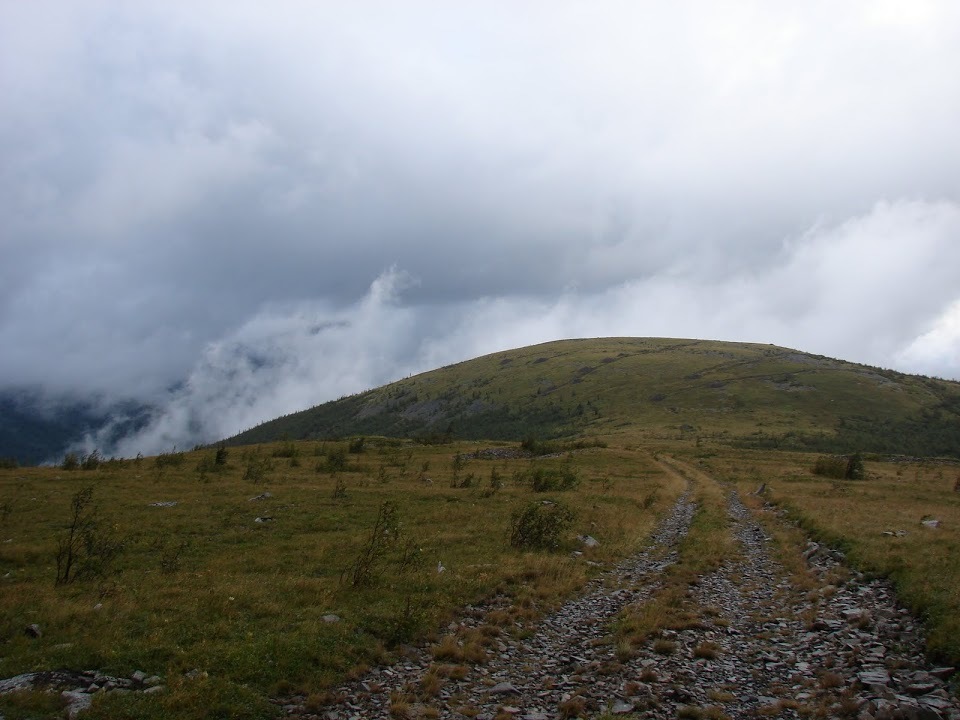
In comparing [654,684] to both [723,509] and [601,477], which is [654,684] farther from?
[601,477]

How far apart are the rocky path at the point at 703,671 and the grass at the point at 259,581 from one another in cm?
99

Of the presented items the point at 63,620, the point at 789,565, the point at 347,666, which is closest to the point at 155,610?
the point at 63,620

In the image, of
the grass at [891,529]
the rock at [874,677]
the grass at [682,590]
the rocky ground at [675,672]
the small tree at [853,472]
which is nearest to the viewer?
the rocky ground at [675,672]

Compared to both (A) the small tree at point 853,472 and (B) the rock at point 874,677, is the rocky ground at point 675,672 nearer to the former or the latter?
(B) the rock at point 874,677

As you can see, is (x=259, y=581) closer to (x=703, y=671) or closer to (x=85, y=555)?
(x=85, y=555)

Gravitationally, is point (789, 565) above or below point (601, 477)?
below

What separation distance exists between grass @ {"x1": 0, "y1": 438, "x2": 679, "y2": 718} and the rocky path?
0.99m

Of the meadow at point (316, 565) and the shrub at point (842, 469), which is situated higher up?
the shrub at point (842, 469)

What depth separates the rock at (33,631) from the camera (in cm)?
1241

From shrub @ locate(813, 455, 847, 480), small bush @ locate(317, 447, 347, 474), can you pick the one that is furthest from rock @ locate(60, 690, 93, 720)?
shrub @ locate(813, 455, 847, 480)

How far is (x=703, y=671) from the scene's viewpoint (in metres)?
11.8

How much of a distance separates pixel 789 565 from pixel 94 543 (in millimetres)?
26395

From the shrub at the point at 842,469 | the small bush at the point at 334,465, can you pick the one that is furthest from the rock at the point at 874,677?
the shrub at the point at 842,469

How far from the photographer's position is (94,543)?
64.8ft
